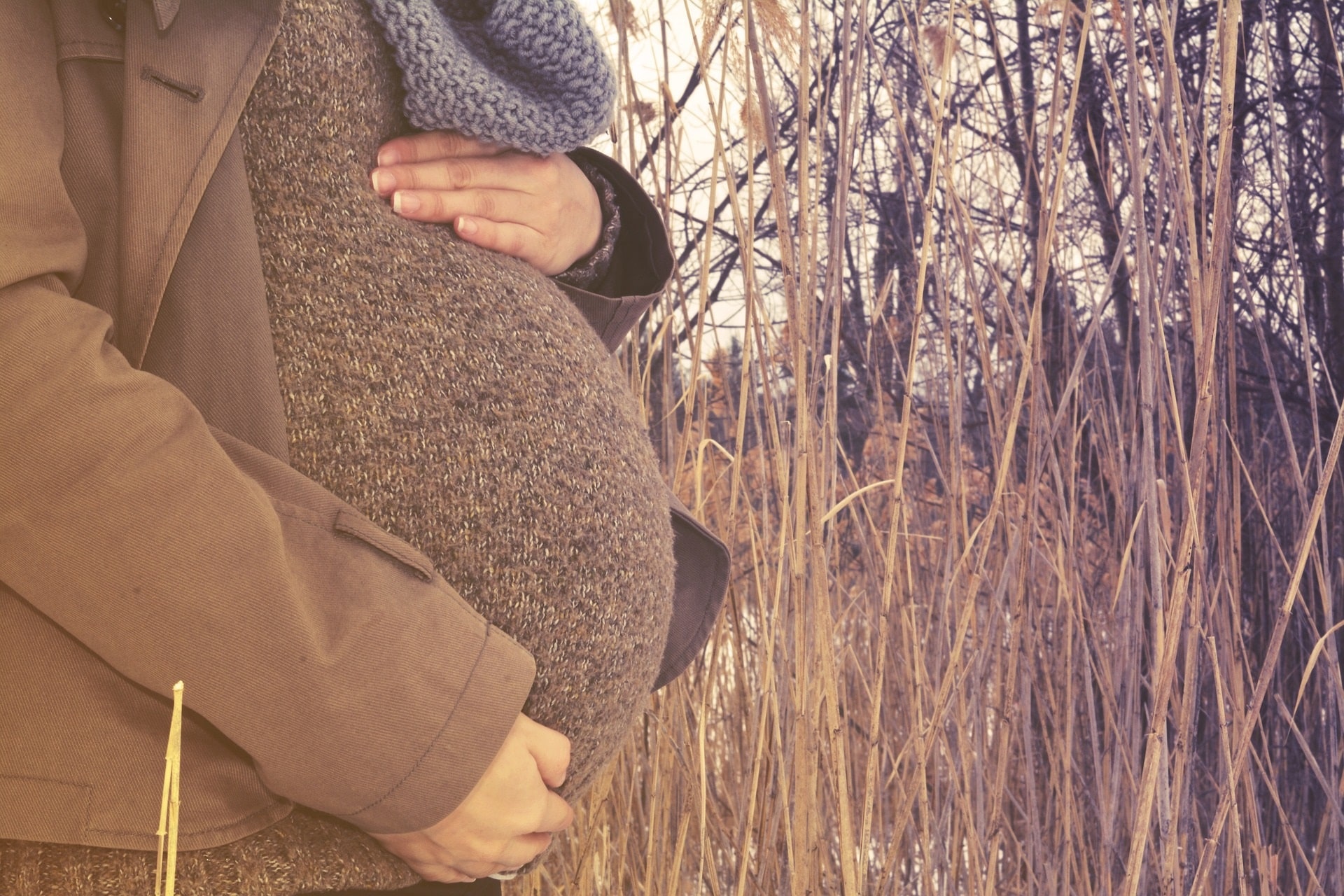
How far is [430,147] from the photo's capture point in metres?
0.64

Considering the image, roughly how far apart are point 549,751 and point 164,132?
1.12 ft

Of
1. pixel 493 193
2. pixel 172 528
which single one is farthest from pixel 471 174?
pixel 172 528

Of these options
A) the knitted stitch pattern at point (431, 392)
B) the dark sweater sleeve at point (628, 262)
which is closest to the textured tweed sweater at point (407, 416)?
the knitted stitch pattern at point (431, 392)

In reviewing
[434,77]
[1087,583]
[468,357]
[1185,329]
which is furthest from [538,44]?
[1185,329]

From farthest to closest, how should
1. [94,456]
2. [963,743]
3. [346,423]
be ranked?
[963,743] → [346,423] → [94,456]

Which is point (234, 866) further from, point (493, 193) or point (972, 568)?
point (972, 568)

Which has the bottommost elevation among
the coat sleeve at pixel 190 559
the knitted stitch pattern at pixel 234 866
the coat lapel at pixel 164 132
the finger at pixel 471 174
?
the knitted stitch pattern at pixel 234 866

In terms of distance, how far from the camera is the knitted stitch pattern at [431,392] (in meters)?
0.55

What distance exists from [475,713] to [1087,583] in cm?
120

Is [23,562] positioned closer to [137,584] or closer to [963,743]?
[137,584]

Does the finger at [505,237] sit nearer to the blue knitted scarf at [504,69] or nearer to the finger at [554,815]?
the blue knitted scarf at [504,69]

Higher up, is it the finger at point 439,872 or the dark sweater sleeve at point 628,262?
the dark sweater sleeve at point 628,262

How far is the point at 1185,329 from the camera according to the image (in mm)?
2172

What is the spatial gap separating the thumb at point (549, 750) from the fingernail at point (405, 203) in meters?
0.27
